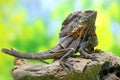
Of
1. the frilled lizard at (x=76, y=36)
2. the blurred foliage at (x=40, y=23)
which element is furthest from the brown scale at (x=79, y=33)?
the blurred foliage at (x=40, y=23)

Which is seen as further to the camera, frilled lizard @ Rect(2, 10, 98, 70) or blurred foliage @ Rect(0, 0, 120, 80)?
blurred foliage @ Rect(0, 0, 120, 80)

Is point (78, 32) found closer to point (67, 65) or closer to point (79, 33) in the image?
point (79, 33)

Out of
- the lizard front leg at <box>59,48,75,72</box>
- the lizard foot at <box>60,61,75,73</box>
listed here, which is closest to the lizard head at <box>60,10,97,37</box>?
the lizard front leg at <box>59,48,75,72</box>

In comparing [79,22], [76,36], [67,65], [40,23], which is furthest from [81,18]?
[40,23]

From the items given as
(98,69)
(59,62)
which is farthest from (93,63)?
(59,62)

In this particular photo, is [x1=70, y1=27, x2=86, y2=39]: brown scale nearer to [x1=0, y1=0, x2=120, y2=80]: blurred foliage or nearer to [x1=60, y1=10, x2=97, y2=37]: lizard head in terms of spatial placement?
[x1=60, y1=10, x2=97, y2=37]: lizard head

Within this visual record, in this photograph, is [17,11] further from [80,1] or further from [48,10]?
[80,1]
